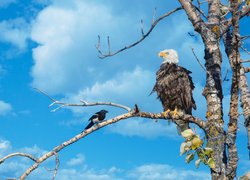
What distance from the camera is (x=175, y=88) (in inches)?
394

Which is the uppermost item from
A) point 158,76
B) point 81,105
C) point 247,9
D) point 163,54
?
point 163,54

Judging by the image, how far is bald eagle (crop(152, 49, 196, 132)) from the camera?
9.93 m

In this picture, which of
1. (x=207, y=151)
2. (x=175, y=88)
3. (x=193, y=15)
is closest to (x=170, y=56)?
(x=175, y=88)

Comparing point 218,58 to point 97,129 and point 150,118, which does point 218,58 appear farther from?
point 97,129

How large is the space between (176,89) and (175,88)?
0.04 meters

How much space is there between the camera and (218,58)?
722 cm

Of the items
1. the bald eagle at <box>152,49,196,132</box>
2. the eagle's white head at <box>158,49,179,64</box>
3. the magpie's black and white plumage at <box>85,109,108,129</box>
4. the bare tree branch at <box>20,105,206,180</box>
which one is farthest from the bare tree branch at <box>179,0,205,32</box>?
the magpie's black and white plumage at <box>85,109,108,129</box>

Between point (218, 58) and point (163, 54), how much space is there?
4110 mm

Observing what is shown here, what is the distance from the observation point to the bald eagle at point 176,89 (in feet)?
32.6

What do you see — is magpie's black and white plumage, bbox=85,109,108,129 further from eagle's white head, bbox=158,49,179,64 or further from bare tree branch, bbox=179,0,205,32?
bare tree branch, bbox=179,0,205,32

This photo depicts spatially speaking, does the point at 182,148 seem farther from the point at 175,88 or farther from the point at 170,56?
the point at 170,56

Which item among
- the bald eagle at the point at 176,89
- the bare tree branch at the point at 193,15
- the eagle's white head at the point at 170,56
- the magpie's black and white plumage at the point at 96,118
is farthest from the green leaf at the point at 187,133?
the magpie's black and white plumage at the point at 96,118

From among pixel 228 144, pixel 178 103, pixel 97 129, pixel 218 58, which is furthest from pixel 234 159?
pixel 178 103

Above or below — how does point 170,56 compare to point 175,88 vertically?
above
